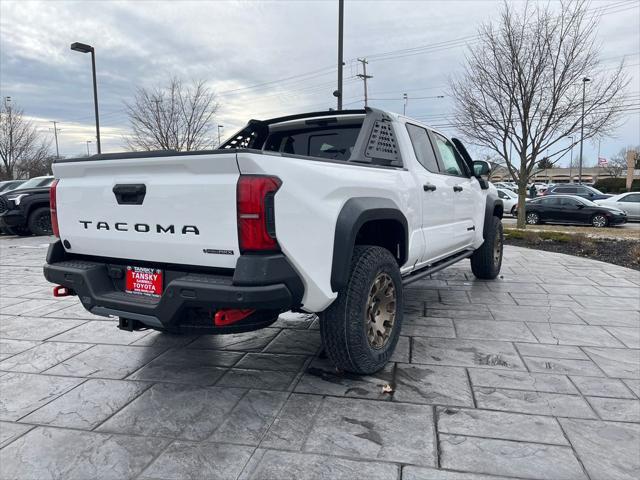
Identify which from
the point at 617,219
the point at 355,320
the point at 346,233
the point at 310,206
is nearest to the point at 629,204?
the point at 617,219

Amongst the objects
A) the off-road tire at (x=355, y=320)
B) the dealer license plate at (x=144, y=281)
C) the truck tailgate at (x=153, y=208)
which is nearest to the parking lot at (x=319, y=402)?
the off-road tire at (x=355, y=320)

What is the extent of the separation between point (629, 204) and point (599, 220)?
2.74 metres

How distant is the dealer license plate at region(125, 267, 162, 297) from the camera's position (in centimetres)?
290

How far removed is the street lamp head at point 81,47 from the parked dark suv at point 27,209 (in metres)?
6.55

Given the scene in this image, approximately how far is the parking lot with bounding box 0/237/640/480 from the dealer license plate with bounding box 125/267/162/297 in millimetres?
744

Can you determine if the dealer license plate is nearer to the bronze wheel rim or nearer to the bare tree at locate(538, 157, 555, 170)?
the bronze wheel rim

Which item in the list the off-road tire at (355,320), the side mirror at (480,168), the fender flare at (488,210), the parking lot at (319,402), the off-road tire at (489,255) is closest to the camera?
the parking lot at (319,402)

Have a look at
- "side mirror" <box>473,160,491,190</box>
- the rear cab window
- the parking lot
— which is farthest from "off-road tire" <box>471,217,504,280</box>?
the rear cab window

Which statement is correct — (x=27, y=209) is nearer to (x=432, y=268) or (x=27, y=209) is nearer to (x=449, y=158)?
(x=449, y=158)

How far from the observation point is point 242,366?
12.1 ft

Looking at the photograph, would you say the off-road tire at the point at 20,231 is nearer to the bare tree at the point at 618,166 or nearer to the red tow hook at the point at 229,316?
the red tow hook at the point at 229,316

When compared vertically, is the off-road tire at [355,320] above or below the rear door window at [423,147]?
below

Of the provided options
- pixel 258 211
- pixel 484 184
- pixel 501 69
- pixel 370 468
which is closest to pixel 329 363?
pixel 370 468

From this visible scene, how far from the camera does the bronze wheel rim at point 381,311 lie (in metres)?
3.39
